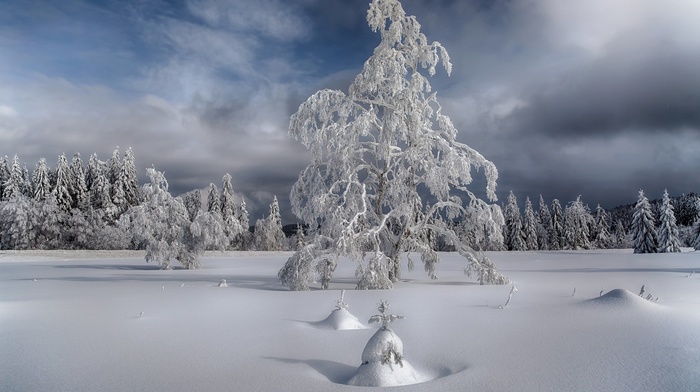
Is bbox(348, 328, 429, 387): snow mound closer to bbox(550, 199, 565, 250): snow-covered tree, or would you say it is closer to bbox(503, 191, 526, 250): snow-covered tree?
bbox(503, 191, 526, 250): snow-covered tree

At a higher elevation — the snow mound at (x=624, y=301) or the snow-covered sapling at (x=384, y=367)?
the snow mound at (x=624, y=301)

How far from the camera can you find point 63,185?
5741 cm

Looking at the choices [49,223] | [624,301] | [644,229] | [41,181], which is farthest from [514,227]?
[41,181]

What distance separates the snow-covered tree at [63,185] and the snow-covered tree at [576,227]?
74.6 m

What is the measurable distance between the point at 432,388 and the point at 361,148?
12.1 metres

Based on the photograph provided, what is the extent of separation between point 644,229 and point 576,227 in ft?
85.9

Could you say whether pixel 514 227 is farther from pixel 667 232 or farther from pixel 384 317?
pixel 384 317

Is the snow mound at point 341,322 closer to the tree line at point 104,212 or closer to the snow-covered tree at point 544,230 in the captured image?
the tree line at point 104,212

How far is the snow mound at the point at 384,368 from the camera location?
462 cm

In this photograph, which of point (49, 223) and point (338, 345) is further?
point (49, 223)

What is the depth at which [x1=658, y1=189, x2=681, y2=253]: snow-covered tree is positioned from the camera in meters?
45.8


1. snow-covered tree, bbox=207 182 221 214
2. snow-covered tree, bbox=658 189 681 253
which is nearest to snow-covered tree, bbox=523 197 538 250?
snow-covered tree, bbox=658 189 681 253

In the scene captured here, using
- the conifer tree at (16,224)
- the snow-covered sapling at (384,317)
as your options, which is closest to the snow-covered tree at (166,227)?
the snow-covered sapling at (384,317)

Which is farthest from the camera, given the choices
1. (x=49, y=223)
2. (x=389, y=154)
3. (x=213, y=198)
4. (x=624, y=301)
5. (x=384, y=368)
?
(x=213, y=198)
